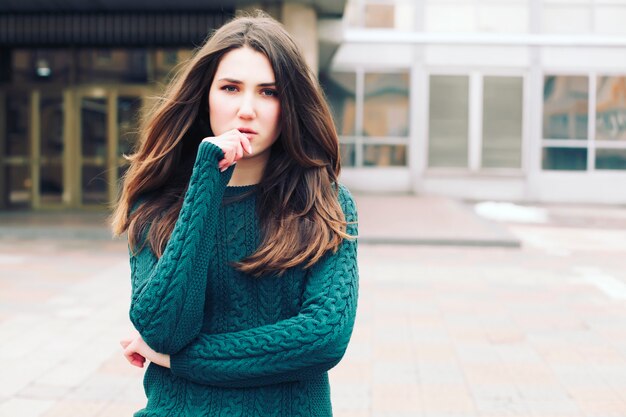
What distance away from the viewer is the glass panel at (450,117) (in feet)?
68.9

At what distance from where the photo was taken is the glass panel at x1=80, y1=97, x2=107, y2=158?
1592 centimetres

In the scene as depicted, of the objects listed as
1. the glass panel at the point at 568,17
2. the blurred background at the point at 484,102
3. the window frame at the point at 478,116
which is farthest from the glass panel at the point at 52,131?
the glass panel at the point at 568,17

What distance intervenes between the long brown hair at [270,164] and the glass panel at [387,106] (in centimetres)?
1940

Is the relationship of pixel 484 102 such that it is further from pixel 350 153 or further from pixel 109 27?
pixel 109 27

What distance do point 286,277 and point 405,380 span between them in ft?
→ 11.1

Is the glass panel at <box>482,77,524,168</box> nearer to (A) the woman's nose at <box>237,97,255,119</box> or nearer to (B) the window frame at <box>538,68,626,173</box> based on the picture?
(B) the window frame at <box>538,68,626,173</box>

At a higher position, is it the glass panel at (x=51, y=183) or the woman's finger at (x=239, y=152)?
the woman's finger at (x=239, y=152)

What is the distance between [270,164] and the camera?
1895mm

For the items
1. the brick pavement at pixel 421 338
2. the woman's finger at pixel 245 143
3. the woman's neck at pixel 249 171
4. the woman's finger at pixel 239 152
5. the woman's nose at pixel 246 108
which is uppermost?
the woman's nose at pixel 246 108

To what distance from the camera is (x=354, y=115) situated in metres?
21.2

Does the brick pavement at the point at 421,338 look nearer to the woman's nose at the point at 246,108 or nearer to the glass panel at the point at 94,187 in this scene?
the woman's nose at the point at 246,108

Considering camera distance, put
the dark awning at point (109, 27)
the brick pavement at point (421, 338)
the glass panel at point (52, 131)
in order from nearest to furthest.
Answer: the brick pavement at point (421, 338)
the dark awning at point (109, 27)
the glass panel at point (52, 131)

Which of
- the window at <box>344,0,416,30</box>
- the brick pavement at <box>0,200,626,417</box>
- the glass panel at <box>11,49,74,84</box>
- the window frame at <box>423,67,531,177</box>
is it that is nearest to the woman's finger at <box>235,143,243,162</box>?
the brick pavement at <box>0,200,626,417</box>

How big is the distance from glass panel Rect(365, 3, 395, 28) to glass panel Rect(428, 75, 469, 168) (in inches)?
75.6
